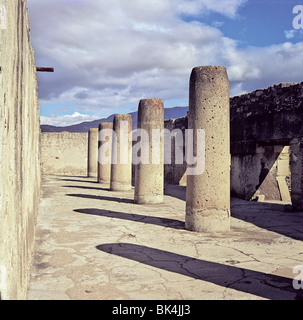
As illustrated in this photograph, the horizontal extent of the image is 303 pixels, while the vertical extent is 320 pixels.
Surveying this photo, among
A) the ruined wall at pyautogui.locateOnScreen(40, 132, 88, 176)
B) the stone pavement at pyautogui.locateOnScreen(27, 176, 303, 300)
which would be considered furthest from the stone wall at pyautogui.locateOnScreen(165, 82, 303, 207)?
the ruined wall at pyautogui.locateOnScreen(40, 132, 88, 176)

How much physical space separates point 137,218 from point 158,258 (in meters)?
2.50

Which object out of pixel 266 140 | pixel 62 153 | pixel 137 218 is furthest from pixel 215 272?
pixel 62 153

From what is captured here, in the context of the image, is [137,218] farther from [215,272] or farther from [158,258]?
[215,272]

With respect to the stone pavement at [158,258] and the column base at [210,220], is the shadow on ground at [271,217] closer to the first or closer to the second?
the stone pavement at [158,258]

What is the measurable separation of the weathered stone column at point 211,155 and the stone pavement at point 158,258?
306 millimetres

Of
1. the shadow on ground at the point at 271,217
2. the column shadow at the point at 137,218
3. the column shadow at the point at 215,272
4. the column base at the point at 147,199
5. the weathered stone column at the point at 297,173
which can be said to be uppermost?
the weathered stone column at the point at 297,173

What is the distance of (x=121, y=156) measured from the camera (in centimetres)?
1117

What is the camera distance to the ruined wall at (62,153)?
21422 millimetres

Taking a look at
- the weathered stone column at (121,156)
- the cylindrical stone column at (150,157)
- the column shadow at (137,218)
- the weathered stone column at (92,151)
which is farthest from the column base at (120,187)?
the weathered stone column at (92,151)

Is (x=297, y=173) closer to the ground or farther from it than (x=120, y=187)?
farther from it

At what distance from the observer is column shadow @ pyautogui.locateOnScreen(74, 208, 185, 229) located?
231 inches

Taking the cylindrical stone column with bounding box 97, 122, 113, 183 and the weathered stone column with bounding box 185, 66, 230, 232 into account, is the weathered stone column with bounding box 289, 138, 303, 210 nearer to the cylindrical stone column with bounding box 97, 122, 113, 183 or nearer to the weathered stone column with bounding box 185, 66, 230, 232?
the weathered stone column with bounding box 185, 66, 230, 232

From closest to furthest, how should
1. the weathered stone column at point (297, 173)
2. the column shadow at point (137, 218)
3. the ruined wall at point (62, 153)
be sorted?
the column shadow at point (137, 218) → the weathered stone column at point (297, 173) → the ruined wall at point (62, 153)
